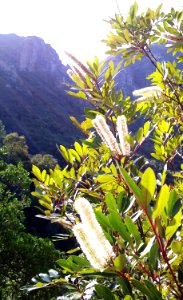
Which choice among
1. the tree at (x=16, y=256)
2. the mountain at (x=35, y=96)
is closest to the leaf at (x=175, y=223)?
the tree at (x=16, y=256)

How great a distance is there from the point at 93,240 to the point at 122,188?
629mm

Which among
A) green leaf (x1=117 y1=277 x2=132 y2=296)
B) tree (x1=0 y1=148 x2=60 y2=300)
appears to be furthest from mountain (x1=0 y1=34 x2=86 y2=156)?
green leaf (x1=117 y1=277 x2=132 y2=296)

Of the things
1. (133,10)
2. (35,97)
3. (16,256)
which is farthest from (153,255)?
(35,97)

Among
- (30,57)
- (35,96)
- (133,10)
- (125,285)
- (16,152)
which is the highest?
(30,57)

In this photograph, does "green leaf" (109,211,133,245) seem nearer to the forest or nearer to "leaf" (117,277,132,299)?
the forest

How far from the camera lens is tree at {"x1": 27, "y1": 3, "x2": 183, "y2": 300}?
82cm

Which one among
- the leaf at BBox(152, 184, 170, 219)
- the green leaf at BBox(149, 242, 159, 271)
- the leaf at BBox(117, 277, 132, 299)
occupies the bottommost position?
the leaf at BBox(117, 277, 132, 299)

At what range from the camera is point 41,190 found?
2018 millimetres

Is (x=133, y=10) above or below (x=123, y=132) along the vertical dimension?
above

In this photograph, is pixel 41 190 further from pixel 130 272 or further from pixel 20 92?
pixel 20 92

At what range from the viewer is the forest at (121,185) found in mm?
820

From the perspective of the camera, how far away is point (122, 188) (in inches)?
55.8

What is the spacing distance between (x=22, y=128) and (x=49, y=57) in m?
24.3

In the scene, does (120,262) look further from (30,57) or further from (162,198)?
(30,57)
